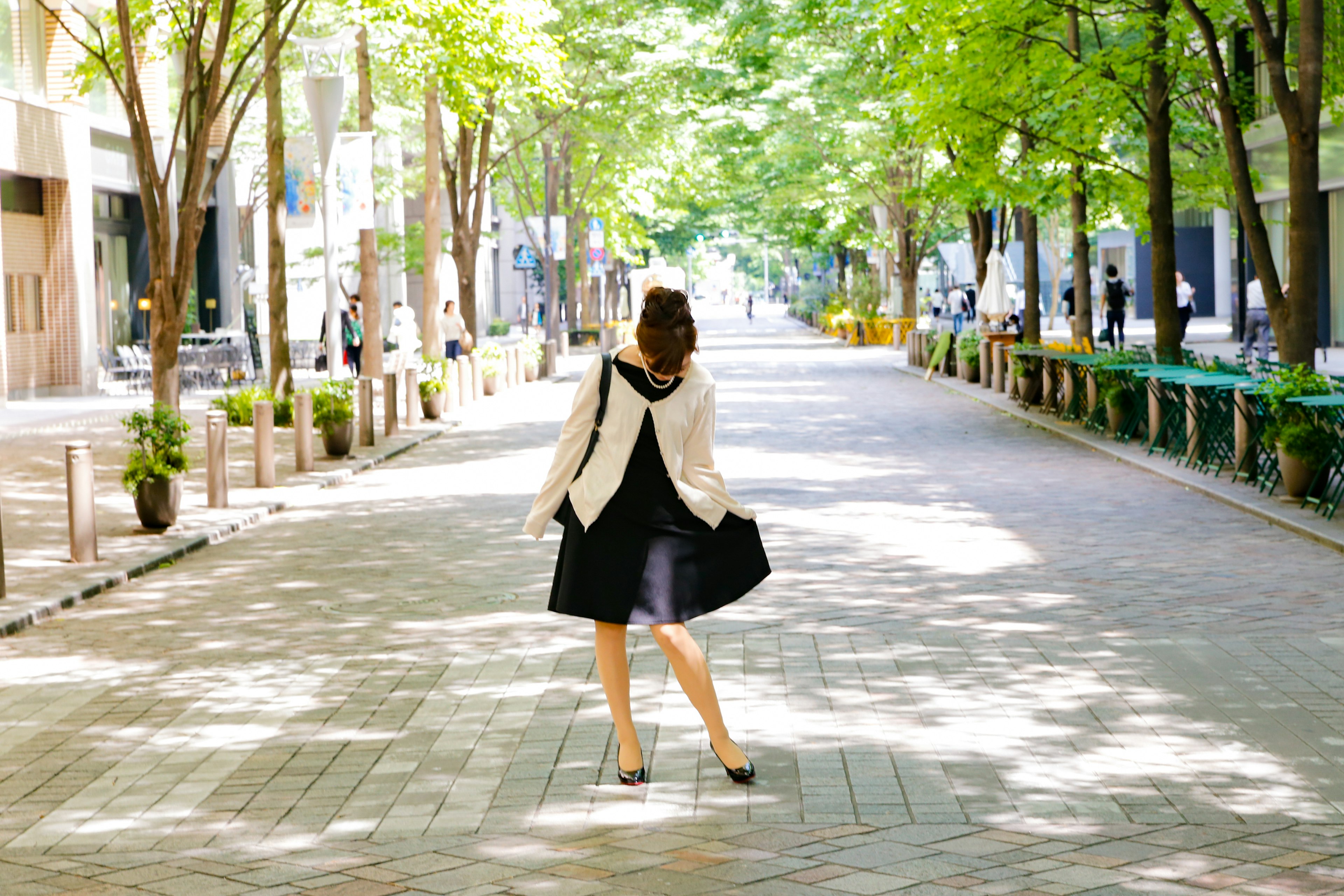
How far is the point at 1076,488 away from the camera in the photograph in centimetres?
1511

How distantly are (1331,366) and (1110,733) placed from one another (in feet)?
78.3

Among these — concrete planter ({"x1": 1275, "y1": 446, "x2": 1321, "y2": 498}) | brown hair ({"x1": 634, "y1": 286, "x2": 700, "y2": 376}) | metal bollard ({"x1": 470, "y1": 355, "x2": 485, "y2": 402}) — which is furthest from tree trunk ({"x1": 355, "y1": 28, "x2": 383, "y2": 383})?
brown hair ({"x1": 634, "y1": 286, "x2": 700, "y2": 376})

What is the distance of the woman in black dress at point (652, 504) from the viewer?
567 cm

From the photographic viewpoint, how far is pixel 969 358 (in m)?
31.7

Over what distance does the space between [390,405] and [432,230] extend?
24.6 feet

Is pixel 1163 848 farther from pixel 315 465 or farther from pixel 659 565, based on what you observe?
pixel 315 465

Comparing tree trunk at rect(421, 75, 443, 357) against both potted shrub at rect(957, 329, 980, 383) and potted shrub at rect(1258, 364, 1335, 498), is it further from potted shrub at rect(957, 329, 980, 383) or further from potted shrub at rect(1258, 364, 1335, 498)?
potted shrub at rect(1258, 364, 1335, 498)

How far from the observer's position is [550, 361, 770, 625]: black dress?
569 cm

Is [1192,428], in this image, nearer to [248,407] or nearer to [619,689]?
[619,689]

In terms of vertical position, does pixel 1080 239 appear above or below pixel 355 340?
above

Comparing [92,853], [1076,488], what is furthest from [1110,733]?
[1076,488]

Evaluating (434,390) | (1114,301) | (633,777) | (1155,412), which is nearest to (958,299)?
(1114,301)

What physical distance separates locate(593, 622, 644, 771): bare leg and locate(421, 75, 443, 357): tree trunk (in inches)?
891

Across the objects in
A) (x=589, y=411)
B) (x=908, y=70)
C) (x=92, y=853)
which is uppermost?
(x=908, y=70)
